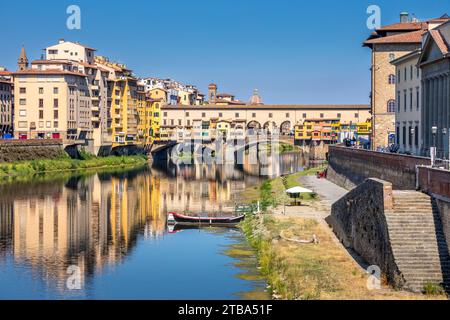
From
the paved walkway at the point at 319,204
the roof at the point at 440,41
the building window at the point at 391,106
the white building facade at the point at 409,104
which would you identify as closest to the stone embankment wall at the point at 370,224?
the paved walkway at the point at 319,204

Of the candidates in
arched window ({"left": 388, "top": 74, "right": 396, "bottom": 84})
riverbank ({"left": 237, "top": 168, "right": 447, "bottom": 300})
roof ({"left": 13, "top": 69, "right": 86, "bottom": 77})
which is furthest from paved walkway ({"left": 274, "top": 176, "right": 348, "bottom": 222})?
roof ({"left": 13, "top": 69, "right": 86, "bottom": 77})

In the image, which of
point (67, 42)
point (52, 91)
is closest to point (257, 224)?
point (52, 91)

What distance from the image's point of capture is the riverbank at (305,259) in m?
28.0

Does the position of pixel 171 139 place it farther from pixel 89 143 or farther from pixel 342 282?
pixel 342 282

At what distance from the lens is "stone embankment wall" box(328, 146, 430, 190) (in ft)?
128

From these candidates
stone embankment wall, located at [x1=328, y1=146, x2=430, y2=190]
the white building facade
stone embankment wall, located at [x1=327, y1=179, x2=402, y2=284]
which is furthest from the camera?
the white building facade

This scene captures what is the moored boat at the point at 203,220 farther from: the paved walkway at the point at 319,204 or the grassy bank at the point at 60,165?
the grassy bank at the point at 60,165

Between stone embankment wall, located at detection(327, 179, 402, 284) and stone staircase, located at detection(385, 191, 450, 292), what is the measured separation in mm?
280

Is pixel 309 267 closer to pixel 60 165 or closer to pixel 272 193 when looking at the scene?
pixel 272 193

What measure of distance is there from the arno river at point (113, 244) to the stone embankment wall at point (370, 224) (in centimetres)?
422

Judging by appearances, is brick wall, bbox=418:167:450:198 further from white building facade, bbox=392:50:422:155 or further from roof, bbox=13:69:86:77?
roof, bbox=13:69:86:77

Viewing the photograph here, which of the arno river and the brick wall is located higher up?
the brick wall

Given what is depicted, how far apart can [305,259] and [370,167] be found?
20.2 m
